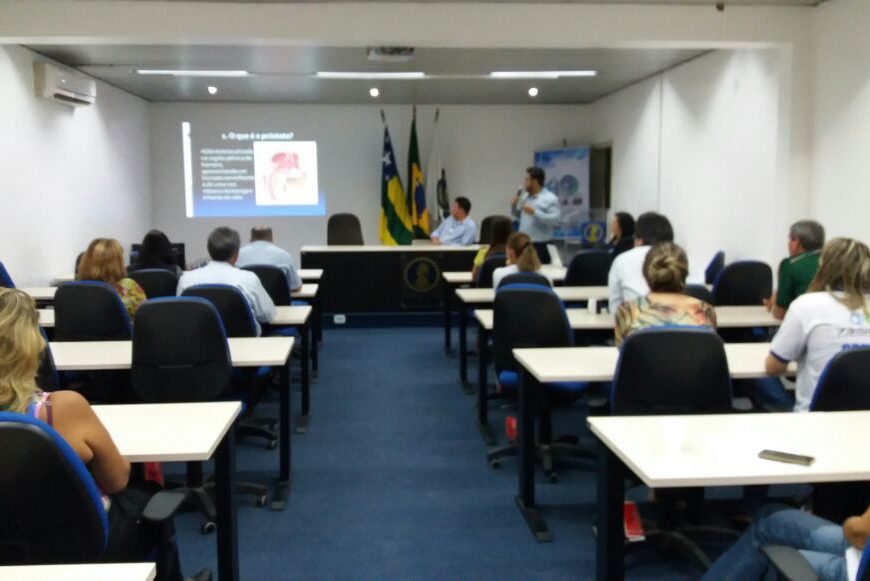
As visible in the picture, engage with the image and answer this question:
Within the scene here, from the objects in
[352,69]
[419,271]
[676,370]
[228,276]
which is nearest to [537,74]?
[352,69]

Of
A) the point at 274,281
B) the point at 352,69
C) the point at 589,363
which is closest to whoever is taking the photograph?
the point at 589,363

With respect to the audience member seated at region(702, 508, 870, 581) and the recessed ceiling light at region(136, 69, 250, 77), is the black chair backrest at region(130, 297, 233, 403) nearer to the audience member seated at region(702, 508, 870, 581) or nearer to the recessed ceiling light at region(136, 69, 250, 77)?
the audience member seated at region(702, 508, 870, 581)

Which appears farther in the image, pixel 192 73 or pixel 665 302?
pixel 192 73

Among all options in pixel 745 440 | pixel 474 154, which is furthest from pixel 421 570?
pixel 474 154

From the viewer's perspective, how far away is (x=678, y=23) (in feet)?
19.6

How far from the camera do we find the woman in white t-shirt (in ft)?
10.2

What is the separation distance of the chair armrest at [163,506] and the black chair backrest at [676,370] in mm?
1689

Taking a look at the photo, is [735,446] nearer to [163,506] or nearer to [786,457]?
[786,457]

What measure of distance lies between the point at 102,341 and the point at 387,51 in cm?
356

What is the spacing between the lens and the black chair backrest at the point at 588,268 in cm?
658

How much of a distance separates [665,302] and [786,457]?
122cm

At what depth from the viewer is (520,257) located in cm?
539

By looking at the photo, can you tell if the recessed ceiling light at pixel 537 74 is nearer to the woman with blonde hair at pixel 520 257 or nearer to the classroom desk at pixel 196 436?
the woman with blonde hair at pixel 520 257

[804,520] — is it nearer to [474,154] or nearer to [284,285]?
[284,285]
